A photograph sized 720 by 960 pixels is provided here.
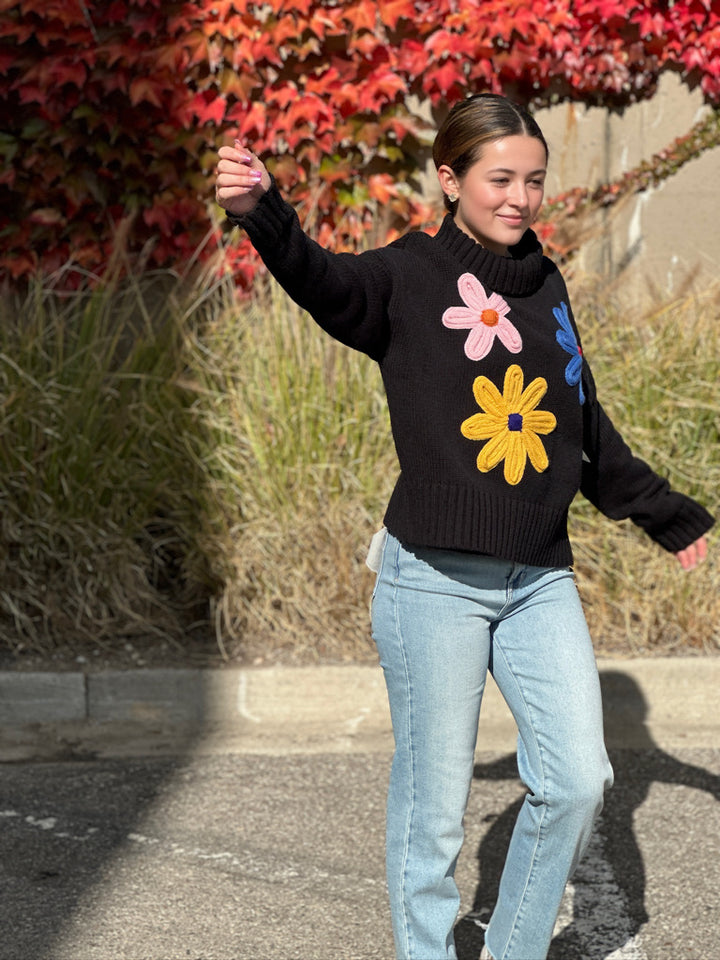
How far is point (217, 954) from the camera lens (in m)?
2.77

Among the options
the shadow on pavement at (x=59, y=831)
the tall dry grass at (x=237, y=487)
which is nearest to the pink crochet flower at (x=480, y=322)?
Result: the shadow on pavement at (x=59, y=831)

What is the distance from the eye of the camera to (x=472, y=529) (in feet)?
7.41

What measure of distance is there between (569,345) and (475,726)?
712 mm

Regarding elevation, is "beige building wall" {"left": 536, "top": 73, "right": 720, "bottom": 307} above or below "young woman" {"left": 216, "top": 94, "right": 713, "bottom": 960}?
above

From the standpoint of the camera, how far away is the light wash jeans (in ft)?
7.31

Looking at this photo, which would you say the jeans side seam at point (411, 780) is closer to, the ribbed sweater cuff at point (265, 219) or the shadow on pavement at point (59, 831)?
the ribbed sweater cuff at point (265, 219)

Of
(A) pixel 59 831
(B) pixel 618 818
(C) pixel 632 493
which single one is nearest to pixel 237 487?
(A) pixel 59 831

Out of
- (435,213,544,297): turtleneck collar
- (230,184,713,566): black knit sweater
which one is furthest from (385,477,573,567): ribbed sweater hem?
(435,213,544,297): turtleneck collar

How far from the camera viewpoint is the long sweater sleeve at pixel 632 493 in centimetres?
261

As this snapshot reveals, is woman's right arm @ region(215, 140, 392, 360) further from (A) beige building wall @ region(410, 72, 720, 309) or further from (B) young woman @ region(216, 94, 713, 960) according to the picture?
(A) beige building wall @ region(410, 72, 720, 309)

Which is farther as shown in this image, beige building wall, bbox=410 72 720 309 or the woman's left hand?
beige building wall, bbox=410 72 720 309

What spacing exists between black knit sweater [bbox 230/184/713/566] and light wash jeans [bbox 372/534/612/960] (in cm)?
8

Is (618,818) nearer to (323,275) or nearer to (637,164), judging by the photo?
(323,275)

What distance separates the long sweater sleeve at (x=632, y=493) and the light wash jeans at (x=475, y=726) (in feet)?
1.21
